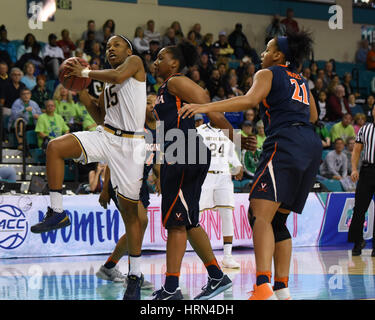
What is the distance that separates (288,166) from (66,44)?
11.1 meters

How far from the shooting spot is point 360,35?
2042cm

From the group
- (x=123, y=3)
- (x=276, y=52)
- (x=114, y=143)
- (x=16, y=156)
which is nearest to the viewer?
(x=276, y=52)

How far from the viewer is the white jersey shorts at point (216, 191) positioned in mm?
8570

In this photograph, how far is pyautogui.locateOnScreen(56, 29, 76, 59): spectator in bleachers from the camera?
14.3 m

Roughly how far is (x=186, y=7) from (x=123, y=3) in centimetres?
197

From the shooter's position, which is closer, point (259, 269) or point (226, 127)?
point (259, 269)

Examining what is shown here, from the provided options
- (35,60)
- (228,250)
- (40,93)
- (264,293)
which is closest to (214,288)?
(264,293)

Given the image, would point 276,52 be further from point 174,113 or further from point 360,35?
point 360,35

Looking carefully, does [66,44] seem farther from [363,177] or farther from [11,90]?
[363,177]

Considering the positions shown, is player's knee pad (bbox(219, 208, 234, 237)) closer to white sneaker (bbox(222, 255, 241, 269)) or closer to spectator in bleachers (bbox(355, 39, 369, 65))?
white sneaker (bbox(222, 255, 241, 269))

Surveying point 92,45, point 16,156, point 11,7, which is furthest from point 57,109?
point 11,7

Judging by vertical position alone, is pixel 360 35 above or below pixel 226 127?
above

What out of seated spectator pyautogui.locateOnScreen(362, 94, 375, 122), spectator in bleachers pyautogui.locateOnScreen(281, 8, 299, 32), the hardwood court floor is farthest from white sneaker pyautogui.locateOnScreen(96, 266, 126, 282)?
spectator in bleachers pyautogui.locateOnScreen(281, 8, 299, 32)

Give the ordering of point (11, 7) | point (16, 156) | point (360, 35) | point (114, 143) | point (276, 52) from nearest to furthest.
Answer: point (276, 52) < point (114, 143) < point (16, 156) < point (11, 7) < point (360, 35)
